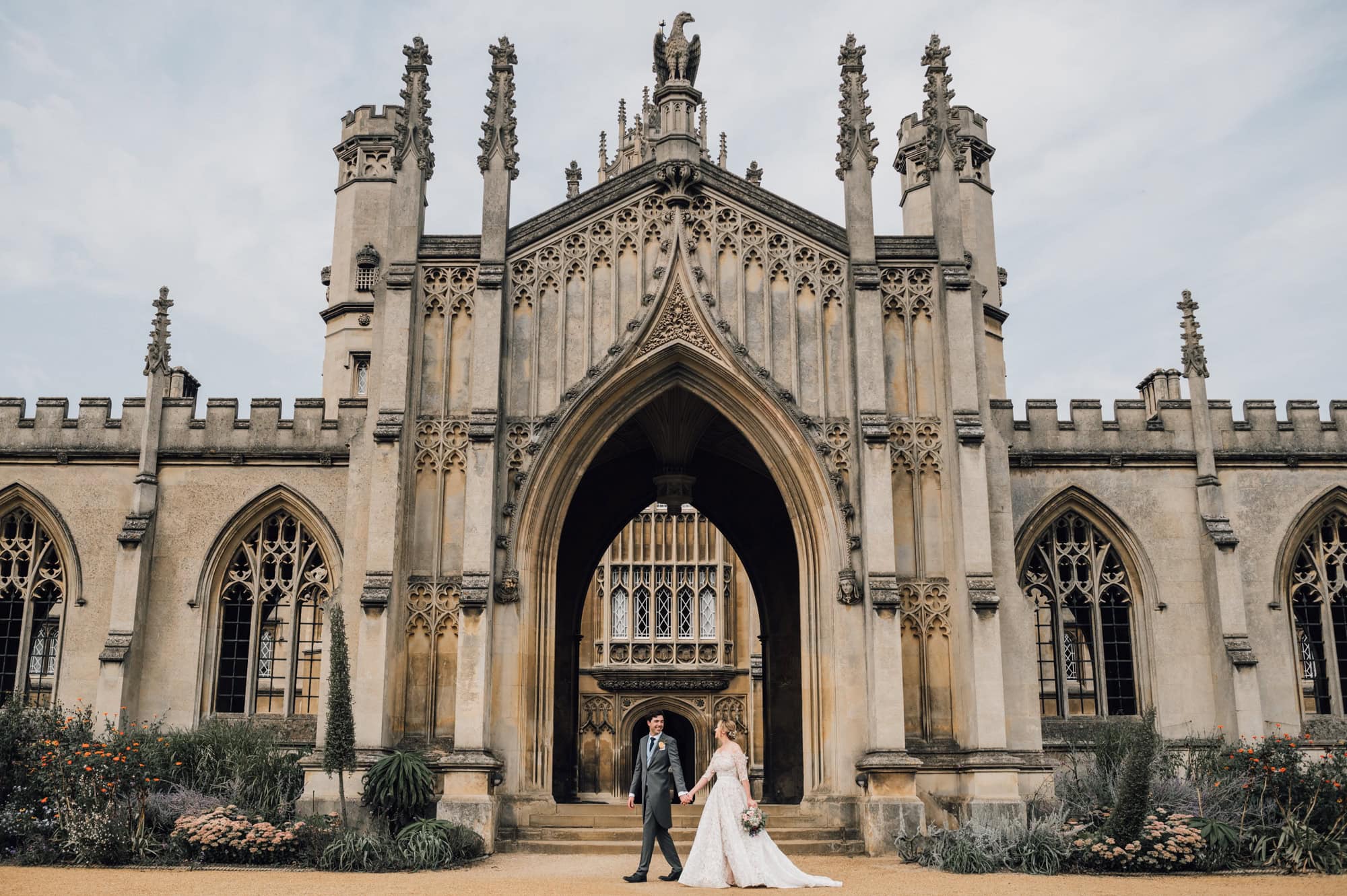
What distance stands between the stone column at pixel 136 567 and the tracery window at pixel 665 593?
16.1 metres

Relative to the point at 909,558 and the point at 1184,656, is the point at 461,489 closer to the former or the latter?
the point at 909,558

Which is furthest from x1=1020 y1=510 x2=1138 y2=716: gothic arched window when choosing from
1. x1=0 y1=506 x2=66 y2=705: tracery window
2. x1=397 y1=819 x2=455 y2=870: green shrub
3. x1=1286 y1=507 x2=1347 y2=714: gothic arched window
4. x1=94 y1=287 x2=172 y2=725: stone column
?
x1=0 y1=506 x2=66 y2=705: tracery window

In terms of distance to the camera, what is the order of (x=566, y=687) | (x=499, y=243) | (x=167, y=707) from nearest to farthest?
(x=499, y=243) → (x=167, y=707) → (x=566, y=687)

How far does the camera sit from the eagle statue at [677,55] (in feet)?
60.0

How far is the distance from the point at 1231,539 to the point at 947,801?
7.60m

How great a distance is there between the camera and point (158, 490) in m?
20.5

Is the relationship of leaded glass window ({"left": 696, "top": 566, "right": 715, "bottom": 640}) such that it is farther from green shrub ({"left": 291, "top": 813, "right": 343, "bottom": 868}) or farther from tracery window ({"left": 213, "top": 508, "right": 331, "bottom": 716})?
green shrub ({"left": 291, "top": 813, "right": 343, "bottom": 868})

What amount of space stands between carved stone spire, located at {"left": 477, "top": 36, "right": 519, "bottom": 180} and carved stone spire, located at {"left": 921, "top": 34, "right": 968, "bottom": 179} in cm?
598

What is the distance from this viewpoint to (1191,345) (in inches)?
819

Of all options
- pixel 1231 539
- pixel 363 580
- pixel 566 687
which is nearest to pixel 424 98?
pixel 363 580

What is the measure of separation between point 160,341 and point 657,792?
13.3m

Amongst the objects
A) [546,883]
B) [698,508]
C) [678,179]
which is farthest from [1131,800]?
[698,508]

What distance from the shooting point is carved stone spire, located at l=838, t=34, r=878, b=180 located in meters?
17.5

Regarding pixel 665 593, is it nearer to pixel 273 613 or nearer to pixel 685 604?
pixel 685 604
